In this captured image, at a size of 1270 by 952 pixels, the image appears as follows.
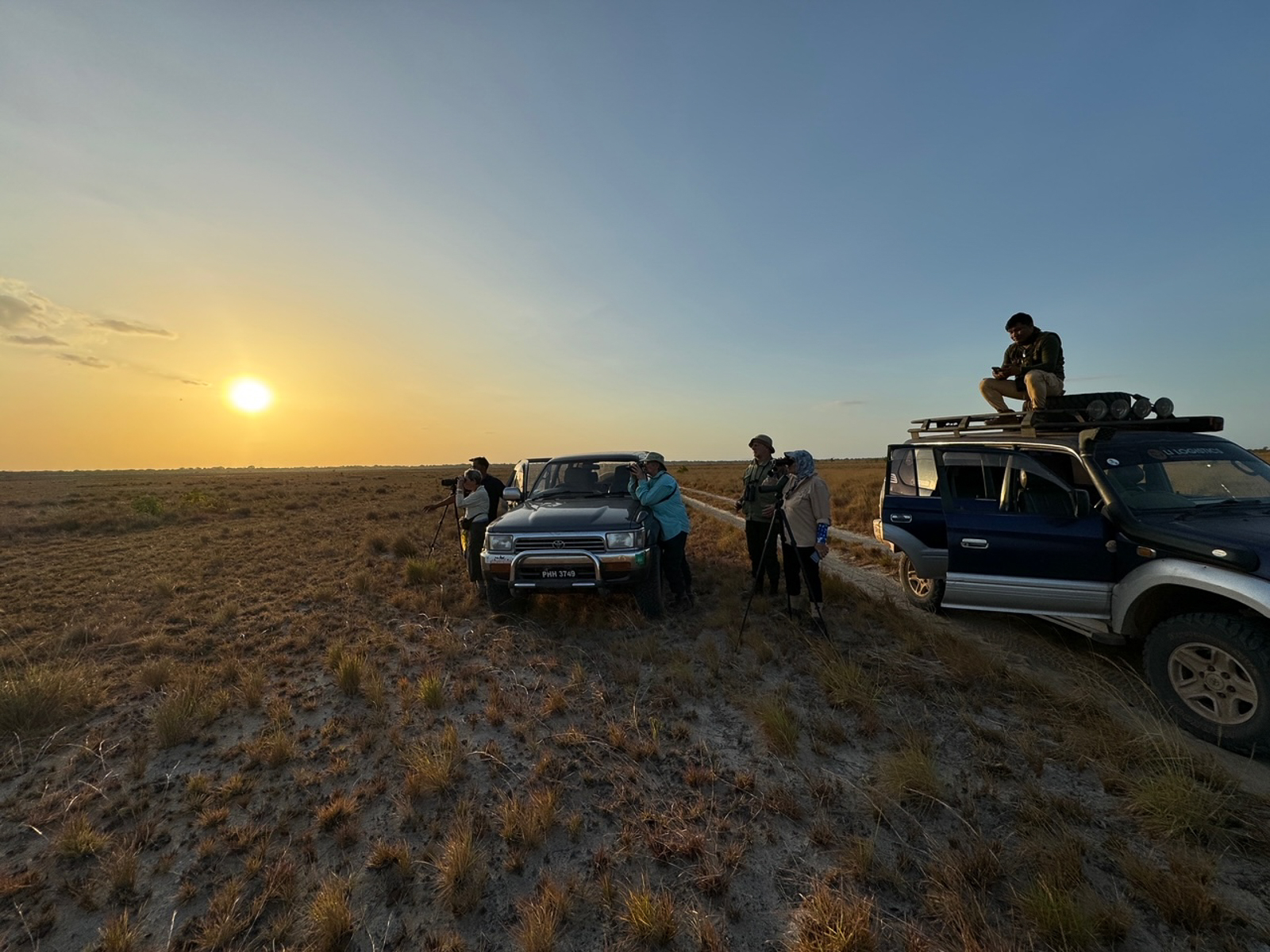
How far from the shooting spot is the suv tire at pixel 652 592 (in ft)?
20.0

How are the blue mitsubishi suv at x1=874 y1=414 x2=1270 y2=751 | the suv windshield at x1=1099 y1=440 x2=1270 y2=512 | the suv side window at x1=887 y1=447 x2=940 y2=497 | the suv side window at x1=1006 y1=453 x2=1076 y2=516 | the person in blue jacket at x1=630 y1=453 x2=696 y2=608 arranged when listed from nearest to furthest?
the blue mitsubishi suv at x1=874 y1=414 x2=1270 y2=751 → the suv windshield at x1=1099 y1=440 x2=1270 y2=512 → the suv side window at x1=1006 y1=453 x2=1076 y2=516 → the suv side window at x1=887 y1=447 x2=940 y2=497 → the person in blue jacket at x1=630 y1=453 x2=696 y2=608

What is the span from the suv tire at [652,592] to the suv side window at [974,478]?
10.9ft

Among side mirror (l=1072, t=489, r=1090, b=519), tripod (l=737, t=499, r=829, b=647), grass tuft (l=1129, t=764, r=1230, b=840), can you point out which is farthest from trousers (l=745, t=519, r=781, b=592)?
grass tuft (l=1129, t=764, r=1230, b=840)

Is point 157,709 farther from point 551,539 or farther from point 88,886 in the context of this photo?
point 551,539

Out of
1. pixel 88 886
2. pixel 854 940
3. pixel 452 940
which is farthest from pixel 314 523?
pixel 854 940

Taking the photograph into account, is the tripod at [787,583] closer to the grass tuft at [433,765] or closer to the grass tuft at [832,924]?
the grass tuft at [433,765]

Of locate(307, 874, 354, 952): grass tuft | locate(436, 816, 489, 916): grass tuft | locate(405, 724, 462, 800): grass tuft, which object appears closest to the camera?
locate(307, 874, 354, 952): grass tuft

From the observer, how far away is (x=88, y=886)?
255 centimetres

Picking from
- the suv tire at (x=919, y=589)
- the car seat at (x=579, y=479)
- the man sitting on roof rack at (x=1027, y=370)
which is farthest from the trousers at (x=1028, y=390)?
the car seat at (x=579, y=479)

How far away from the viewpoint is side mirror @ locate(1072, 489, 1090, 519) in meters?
4.51

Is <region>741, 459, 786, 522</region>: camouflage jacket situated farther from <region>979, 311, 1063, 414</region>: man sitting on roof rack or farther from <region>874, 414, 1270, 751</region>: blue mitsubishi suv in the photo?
<region>979, 311, 1063, 414</region>: man sitting on roof rack

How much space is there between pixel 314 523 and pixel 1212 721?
19.9 m

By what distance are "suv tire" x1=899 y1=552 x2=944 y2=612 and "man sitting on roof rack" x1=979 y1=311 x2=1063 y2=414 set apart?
2173 millimetres

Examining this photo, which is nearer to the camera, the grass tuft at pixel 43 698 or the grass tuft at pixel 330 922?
the grass tuft at pixel 330 922
